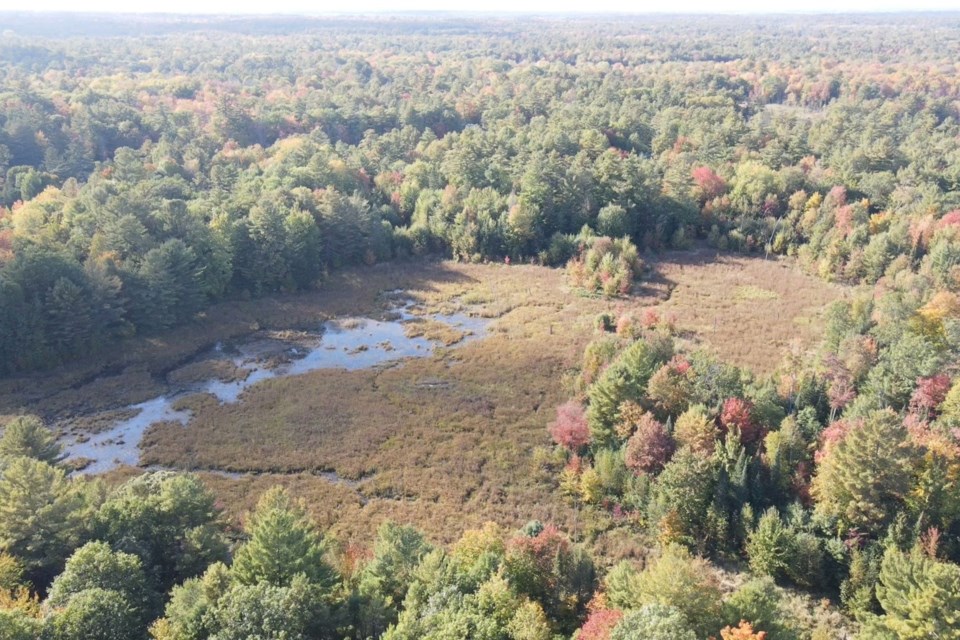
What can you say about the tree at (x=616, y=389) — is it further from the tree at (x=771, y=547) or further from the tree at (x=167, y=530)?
the tree at (x=167, y=530)

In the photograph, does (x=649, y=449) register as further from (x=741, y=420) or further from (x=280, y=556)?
(x=280, y=556)

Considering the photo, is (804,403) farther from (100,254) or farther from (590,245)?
(100,254)

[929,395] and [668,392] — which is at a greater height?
[929,395]

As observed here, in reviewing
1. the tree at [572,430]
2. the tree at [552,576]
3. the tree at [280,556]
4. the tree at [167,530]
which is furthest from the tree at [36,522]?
the tree at [572,430]

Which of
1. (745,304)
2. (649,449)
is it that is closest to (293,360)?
(649,449)

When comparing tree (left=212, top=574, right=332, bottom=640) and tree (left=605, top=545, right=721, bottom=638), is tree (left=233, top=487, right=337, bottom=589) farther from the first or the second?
tree (left=605, top=545, right=721, bottom=638)

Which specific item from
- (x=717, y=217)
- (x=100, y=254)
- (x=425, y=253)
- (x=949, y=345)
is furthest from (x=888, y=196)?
(x=100, y=254)
